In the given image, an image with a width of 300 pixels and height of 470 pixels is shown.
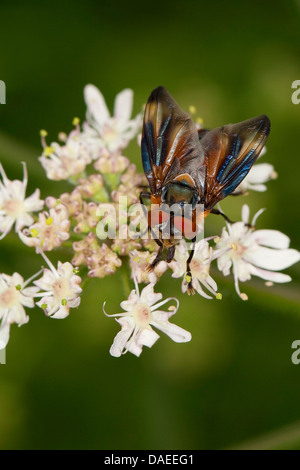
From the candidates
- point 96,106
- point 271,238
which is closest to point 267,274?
point 271,238

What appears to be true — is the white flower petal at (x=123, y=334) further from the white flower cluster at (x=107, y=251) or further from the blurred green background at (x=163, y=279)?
the blurred green background at (x=163, y=279)

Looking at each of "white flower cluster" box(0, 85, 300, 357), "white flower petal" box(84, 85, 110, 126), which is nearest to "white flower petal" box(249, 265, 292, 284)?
"white flower cluster" box(0, 85, 300, 357)

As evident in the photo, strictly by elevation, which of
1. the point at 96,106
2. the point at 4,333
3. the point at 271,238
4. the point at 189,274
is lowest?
the point at 4,333

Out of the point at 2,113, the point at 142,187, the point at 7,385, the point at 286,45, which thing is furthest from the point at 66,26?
the point at 7,385

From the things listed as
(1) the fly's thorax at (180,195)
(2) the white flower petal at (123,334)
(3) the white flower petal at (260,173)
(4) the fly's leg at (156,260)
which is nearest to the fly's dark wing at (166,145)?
(1) the fly's thorax at (180,195)

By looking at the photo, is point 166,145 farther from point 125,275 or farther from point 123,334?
point 123,334

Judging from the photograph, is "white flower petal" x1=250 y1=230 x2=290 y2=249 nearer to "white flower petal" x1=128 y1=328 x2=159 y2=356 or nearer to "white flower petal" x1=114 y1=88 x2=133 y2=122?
"white flower petal" x1=128 y1=328 x2=159 y2=356
